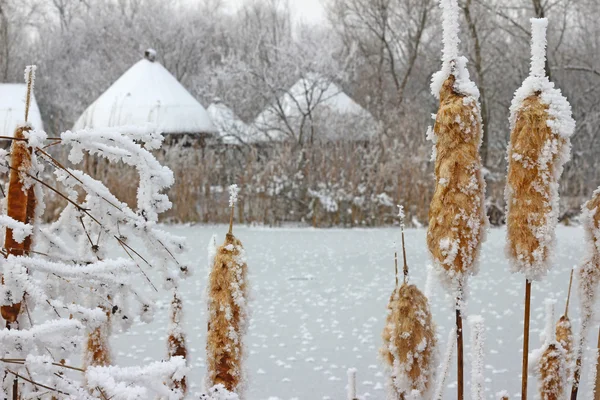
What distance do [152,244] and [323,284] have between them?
18.7 ft

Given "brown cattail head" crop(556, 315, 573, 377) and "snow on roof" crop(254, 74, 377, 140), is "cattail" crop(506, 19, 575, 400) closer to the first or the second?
"brown cattail head" crop(556, 315, 573, 377)

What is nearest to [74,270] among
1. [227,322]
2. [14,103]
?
[227,322]

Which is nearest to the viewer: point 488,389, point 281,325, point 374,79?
point 488,389

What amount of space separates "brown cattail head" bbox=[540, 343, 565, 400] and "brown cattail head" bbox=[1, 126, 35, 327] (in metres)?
1.02

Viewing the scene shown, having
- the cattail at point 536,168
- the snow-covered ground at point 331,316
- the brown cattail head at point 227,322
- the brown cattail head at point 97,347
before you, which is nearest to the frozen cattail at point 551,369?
the snow-covered ground at point 331,316

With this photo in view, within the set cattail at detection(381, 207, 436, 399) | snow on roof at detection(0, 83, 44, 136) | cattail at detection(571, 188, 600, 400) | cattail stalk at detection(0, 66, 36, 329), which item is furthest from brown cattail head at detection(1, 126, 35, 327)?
snow on roof at detection(0, 83, 44, 136)

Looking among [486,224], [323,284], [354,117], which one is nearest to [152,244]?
[486,224]

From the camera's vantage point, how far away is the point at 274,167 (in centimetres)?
1231

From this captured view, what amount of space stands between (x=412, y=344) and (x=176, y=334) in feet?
1.64

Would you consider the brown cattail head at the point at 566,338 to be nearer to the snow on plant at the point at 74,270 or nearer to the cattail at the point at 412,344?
the cattail at the point at 412,344

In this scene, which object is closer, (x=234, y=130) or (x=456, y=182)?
(x=456, y=182)

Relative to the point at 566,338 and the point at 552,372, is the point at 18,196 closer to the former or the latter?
the point at 552,372

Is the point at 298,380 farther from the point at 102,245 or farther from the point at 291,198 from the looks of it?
the point at 291,198

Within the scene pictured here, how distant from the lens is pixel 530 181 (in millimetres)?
1062
